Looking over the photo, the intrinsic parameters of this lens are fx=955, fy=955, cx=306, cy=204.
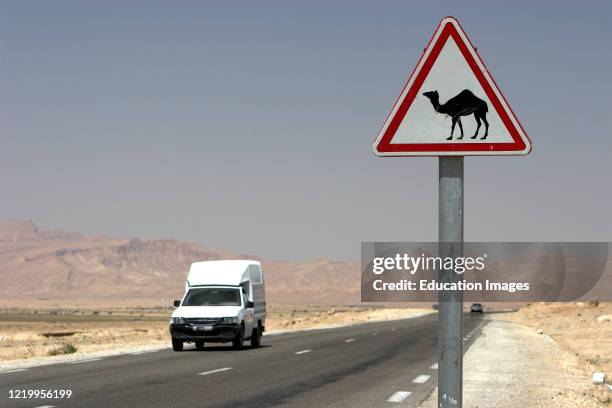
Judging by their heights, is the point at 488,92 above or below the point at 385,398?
above

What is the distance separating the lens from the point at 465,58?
5328 millimetres

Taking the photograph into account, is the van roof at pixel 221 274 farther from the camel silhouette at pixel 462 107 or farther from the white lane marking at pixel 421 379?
the camel silhouette at pixel 462 107

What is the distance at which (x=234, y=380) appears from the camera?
55.3 ft

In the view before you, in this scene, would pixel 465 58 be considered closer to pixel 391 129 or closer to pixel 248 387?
pixel 391 129

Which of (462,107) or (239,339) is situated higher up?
(462,107)

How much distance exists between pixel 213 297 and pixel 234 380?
11.4 metres

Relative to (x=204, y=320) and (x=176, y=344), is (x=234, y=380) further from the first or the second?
(x=176, y=344)

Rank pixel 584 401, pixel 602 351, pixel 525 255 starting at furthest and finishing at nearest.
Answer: pixel 525 255 < pixel 602 351 < pixel 584 401

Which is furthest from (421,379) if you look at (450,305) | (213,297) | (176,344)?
(450,305)

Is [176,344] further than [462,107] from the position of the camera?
Yes

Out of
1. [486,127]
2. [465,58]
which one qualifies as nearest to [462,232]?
[486,127]

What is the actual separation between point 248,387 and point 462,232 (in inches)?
433

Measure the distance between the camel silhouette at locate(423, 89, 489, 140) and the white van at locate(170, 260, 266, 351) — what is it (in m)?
21.6

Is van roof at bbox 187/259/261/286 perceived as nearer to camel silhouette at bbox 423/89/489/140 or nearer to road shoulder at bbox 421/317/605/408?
road shoulder at bbox 421/317/605/408
